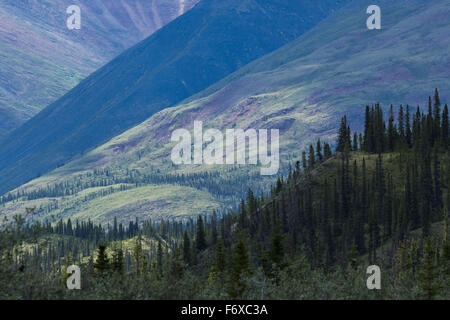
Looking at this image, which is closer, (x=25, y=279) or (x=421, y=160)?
(x=25, y=279)

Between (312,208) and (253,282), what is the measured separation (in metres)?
115

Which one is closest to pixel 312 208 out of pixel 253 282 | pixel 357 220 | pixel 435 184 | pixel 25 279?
pixel 357 220

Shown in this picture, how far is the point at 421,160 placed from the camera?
179750 mm

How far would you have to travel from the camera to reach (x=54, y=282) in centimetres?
6391

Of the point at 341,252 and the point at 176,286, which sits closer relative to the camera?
the point at 176,286
